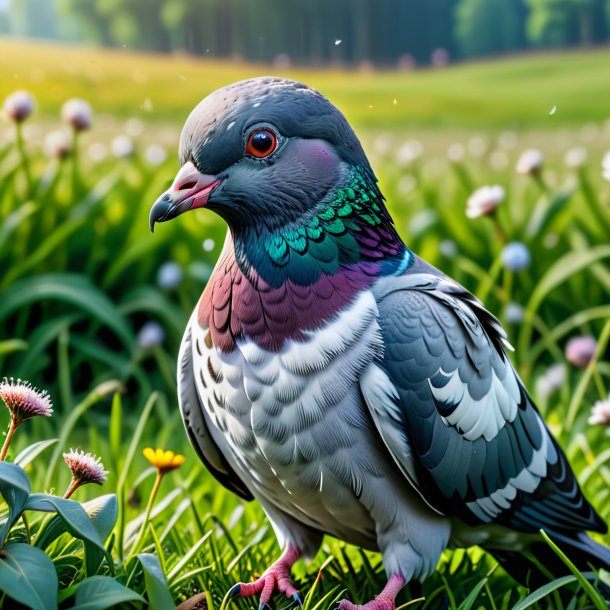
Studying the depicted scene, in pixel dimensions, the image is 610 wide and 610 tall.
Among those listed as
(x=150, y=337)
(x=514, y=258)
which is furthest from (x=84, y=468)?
(x=514, y=258)

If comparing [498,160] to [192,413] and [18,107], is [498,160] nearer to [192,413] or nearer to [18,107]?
[18,107]

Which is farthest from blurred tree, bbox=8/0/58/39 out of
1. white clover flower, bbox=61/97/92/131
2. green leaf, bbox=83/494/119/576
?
green leaf, bbox=83/494/119/576

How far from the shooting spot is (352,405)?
1997 mm

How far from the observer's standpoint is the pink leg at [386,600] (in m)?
2.10

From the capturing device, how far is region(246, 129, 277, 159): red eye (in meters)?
1.94

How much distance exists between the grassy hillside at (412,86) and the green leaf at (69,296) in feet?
5.75

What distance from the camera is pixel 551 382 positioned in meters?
3.99

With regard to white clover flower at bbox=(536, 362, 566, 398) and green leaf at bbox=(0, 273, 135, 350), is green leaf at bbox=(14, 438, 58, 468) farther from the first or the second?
white clover flower at bbox=(536, 362, 566, 398)

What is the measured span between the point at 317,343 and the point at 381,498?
396mm

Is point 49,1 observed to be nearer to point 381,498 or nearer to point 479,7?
point 479,7

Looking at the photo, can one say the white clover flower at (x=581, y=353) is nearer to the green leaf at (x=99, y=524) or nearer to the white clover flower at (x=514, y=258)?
the white clover flower at (x=514, y=258)

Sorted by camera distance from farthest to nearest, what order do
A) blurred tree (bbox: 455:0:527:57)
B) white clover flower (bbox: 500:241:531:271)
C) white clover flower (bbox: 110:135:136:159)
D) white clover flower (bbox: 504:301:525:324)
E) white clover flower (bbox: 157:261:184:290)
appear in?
1. blurred tree (bbox: 455:0:527:57)
2. white clover flower (bbox: 110:135:136:159)
3. white clover flower (bbox: 157:261:184:290)
4. white clover flower (bbox: 504:301:525:324)
5. white clover flower (bbox: 500:241:531:271)

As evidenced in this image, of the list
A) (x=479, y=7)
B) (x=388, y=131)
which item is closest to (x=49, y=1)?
(x=388, y=131)

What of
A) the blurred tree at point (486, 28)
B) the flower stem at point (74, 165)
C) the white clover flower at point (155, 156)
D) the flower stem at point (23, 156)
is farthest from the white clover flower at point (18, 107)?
the blurred tree at point (486, 28)
